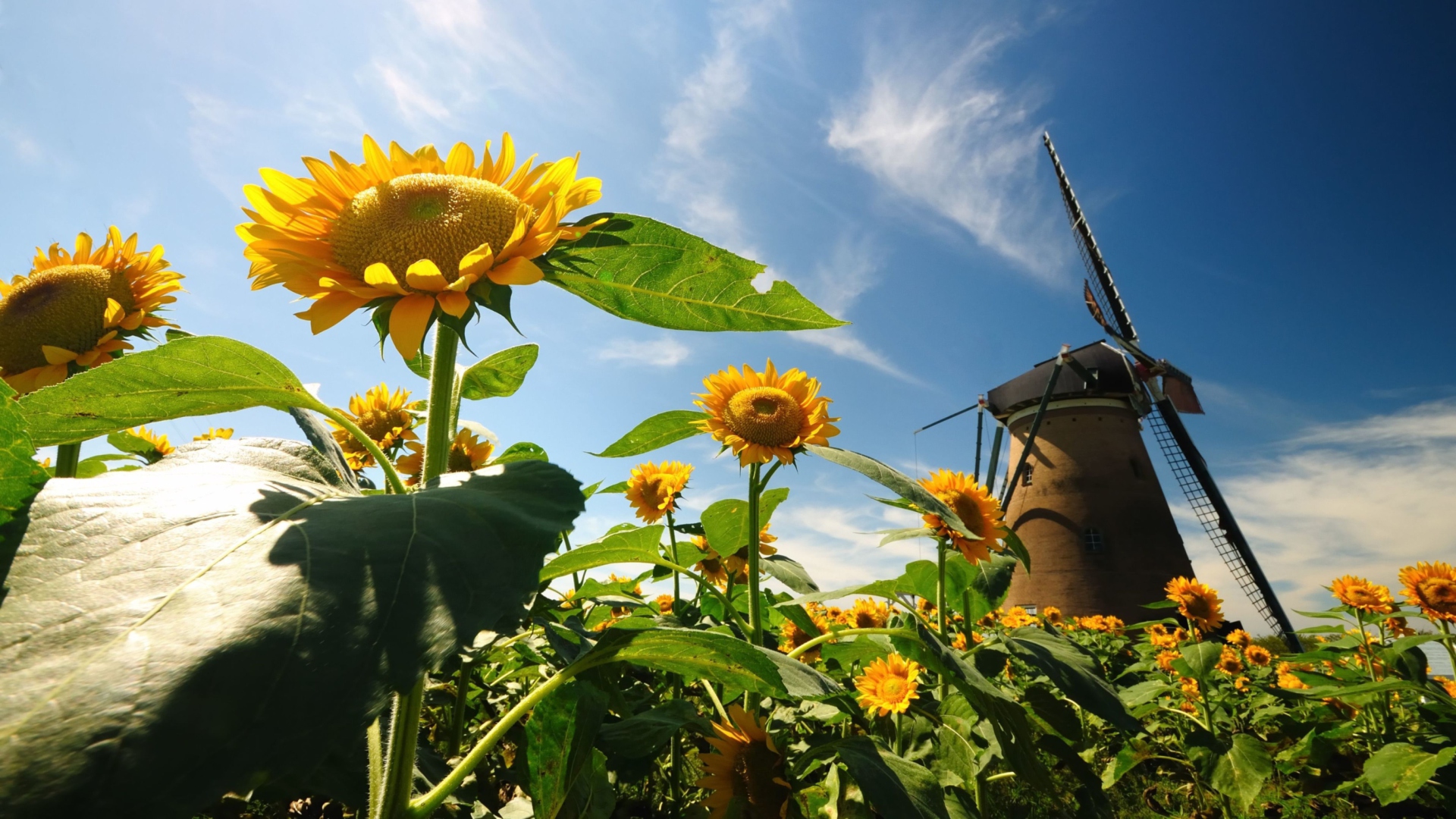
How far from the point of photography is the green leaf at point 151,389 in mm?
967

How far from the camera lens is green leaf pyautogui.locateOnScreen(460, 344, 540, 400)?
61.7 inches

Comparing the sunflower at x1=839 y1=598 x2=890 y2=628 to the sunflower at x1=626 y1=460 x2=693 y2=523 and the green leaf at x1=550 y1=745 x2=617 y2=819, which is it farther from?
the green leaf at x1=550 y1=745 x2=617 y2=819

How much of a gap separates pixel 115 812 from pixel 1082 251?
3526 centimetres

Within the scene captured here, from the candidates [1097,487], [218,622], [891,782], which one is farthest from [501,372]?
[1097,487]

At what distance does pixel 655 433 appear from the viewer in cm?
220

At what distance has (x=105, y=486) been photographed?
0.76m

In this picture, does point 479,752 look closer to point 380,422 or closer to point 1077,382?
point 380,422

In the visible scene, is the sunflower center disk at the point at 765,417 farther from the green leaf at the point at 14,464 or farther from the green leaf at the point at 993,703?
the green leaf at the point at 14,464

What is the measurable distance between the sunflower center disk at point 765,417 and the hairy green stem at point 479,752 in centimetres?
136

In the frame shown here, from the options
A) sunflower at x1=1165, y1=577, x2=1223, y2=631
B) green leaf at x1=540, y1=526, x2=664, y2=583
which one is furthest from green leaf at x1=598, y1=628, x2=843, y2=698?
sunflower at x1=1165, y1=577, x2=1223, y2=631

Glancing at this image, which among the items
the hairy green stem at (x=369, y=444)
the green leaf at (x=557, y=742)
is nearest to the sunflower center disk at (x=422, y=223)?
the hairy green stem at (x=369, y=444)

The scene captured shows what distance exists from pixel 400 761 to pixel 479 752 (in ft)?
0.37

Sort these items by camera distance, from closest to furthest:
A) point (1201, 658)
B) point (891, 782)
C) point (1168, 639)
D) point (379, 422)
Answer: point (891, 782), point (379, 422), point (1201, 658), point (1168, 639)

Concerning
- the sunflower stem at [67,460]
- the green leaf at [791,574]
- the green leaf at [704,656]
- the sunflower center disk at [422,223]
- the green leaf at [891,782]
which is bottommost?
the green leaf at [891,782]
